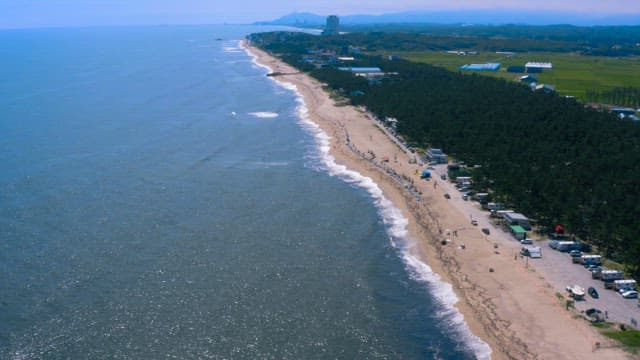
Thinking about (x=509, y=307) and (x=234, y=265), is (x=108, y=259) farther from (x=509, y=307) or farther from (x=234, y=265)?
(x=509, y=307)

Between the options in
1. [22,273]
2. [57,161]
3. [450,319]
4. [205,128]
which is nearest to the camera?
[450,319]

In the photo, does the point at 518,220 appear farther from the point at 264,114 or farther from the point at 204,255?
the point at 264,114

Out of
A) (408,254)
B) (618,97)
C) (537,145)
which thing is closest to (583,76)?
(618,97)

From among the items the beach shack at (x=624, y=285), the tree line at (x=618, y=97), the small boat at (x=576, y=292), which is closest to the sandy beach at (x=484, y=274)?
the small boat at (x=576, y=292)

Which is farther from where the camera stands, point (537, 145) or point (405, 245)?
point (537, 145)

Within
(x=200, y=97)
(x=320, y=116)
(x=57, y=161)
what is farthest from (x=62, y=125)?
(x=320, y=116)

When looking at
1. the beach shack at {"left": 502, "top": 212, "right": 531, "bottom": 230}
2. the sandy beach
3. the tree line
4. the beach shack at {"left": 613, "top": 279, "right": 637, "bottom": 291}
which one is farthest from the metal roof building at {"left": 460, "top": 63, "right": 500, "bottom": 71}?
the beach shack at {"left": 613, "top": 279, "right": 637, "bottom": 291}
